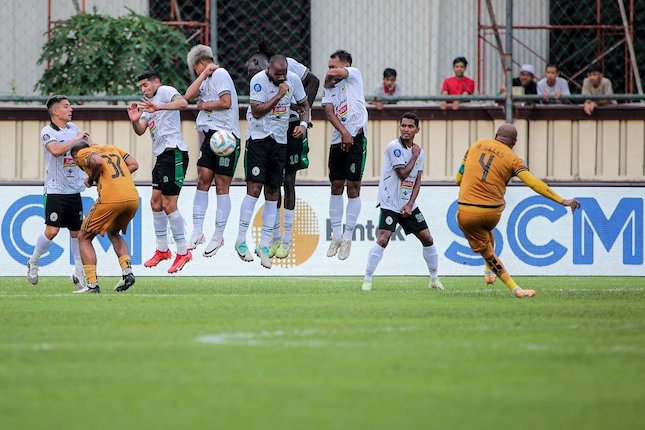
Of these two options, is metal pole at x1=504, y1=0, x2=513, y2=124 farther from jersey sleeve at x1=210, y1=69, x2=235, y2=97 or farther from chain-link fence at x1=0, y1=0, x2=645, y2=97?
jersey sleeve at x1=210, y1=69, x2=235, y2=97

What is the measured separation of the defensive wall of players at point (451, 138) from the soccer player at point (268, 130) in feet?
13.5

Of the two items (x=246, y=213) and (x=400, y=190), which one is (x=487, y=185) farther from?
(x=246, y=213)

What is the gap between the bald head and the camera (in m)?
13.3

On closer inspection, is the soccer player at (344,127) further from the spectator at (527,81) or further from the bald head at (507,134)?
the spectator at (527,81)

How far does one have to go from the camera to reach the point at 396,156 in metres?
14.3

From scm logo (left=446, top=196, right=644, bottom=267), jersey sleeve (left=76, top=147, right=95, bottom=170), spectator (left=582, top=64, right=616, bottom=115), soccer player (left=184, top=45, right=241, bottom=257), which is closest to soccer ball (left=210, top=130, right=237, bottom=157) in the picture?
soccer player (left=184, top=45, right=241, bottom=257)

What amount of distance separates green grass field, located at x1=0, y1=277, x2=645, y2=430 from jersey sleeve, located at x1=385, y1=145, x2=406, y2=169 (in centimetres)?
216

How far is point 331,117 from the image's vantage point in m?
15.1

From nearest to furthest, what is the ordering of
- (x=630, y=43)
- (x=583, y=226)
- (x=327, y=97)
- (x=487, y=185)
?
(x=487, y=185), (x=327, y=97), (x=583, y=226), (x=630, y=43)

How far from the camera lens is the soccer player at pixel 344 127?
50.0 feet

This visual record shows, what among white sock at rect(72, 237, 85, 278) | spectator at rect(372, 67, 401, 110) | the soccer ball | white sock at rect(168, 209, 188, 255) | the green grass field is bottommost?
the green grass field

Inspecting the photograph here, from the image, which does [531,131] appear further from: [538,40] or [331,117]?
[331,117]

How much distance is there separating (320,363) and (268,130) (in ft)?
23.3

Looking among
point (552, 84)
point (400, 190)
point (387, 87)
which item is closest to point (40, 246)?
point (400, 190)
